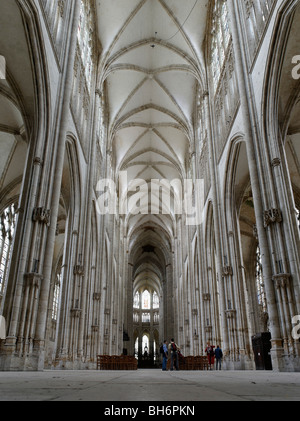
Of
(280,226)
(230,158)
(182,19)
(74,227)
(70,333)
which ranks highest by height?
(182,19)

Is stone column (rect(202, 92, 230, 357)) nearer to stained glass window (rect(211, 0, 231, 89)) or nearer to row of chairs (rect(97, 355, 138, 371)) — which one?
stained glass window (rect(211, 0, 231, 89))

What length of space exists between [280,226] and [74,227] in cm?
1023

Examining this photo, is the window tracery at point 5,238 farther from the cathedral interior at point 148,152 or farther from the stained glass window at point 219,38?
the stained glass window at point 219,38

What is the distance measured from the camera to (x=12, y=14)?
10375mm

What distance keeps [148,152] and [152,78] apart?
368 inches

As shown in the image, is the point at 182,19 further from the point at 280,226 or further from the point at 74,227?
the point at 280,226

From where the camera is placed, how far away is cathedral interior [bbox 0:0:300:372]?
33.9 ft

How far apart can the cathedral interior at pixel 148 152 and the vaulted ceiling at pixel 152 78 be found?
0.10m

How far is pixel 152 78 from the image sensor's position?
1038 inches

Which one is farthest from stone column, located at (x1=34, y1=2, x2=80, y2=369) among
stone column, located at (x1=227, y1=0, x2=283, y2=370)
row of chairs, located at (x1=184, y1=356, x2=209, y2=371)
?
row of chairs, located at (x1=184, y1=356, x2=209, y2=371)

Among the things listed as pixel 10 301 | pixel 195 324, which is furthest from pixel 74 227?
pixel 195 324

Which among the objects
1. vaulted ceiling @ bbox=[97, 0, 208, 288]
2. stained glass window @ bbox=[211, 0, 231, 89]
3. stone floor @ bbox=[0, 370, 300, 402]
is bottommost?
stone floor @ bbox=[0, 370, 300, 402]

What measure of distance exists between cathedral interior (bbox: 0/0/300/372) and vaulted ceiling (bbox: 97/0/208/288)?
0.32 feet

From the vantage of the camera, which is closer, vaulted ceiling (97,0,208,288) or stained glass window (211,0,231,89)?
stained glass window (211,0,231,89)
